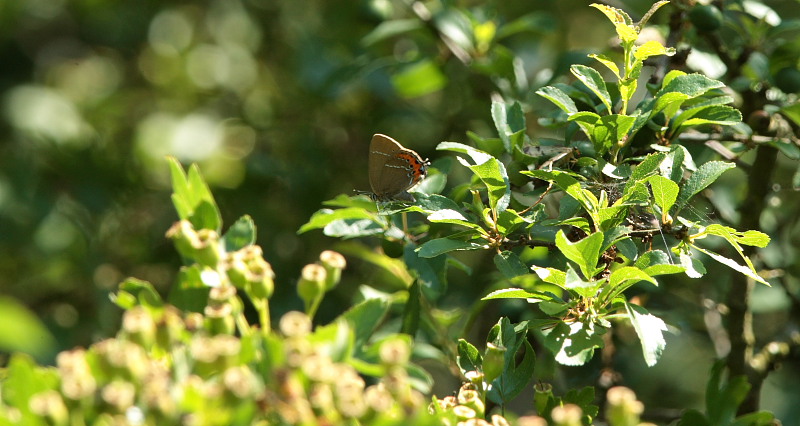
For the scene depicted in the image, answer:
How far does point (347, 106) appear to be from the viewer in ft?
8.50

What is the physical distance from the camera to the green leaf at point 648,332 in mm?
964

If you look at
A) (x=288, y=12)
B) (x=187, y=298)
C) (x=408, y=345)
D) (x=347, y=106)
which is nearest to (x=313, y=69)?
(x=347, y=106)

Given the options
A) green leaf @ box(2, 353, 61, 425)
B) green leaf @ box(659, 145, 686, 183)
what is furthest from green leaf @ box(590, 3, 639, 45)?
green leaf @ box(2, 353, 61, 425)

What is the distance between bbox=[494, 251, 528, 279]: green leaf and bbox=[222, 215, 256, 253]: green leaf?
30cm

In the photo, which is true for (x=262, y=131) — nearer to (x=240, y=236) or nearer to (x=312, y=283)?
(x=240, y=236)

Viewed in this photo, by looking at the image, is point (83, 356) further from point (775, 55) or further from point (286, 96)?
point (286, 96)

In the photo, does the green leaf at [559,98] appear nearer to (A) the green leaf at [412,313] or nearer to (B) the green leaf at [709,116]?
(B) the green leaf at [709,116]

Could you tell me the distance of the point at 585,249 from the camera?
95 cm

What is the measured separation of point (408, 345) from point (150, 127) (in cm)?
212

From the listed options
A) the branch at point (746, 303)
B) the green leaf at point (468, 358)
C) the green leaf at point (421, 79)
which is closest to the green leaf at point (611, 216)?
the green leaf at point (468, 358)

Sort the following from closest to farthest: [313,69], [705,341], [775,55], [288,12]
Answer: [775,55] → [705,341] → [313,69] → [288,12]

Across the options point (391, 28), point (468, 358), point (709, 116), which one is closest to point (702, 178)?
point (709, 116)

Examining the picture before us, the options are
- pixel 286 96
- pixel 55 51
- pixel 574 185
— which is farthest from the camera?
pixel 55 51

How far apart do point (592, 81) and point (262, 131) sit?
5.47 feet
